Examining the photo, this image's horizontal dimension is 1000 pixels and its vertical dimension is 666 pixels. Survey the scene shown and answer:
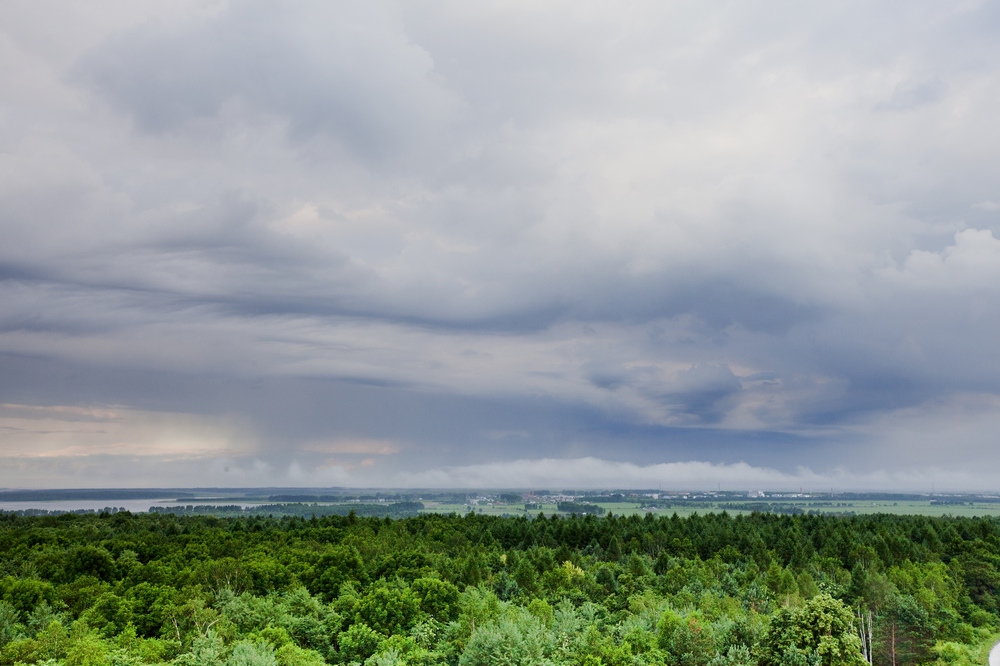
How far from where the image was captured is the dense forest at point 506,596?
58.5 meters

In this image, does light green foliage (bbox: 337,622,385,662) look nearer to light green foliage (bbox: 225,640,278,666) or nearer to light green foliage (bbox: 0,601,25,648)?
light green foliage (bbox: 225,640,278,666)

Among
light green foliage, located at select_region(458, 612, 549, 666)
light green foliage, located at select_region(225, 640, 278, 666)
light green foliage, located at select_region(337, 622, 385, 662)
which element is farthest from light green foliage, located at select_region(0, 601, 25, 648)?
light green foliage, located at select_region(458, 612, 549, 666)

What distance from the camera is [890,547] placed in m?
139

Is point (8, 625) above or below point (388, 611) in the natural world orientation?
above

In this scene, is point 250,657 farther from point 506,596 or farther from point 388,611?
point 506,596

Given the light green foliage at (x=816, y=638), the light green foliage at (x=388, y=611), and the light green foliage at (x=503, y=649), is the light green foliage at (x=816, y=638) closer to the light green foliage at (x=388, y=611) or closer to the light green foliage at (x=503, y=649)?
the light green foliage at (x=503, y=649)

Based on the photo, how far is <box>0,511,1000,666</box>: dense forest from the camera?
192ft

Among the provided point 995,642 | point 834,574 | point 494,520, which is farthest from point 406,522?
point 995,642

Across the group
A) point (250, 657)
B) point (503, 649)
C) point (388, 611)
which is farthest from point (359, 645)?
point (503, 649)

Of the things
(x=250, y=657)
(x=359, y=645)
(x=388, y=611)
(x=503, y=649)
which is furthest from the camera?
(x=388, y=611)

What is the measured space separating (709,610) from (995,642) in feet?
155

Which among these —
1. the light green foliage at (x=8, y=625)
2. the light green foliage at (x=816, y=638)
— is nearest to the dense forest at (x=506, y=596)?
the light green foliage at (x=816, y=638)

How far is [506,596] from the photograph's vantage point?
106188 mm

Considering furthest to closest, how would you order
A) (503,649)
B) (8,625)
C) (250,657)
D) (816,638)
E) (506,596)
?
1. (506,596)
2. (8,625)
3. (503,649)
4. (816,638)
5. (250,657)
